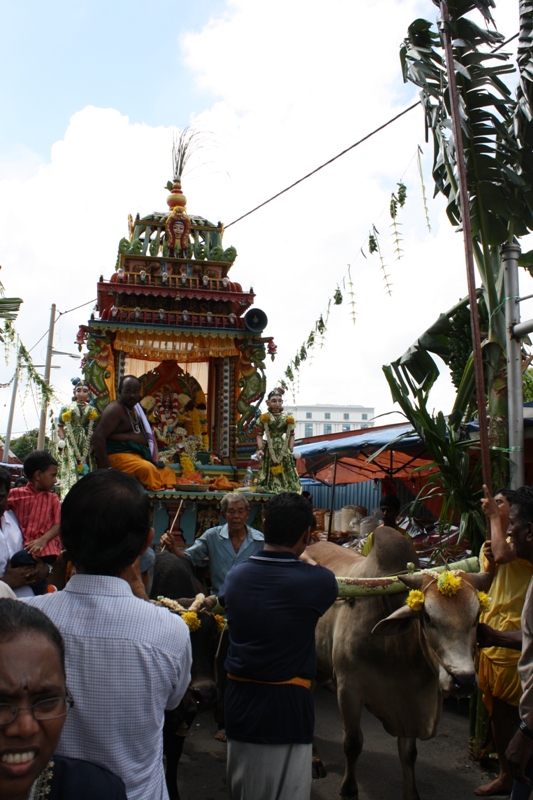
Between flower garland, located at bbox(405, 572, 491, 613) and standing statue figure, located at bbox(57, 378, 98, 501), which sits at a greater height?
standing statue figure, located at bbox(57, 378, 98, 501)

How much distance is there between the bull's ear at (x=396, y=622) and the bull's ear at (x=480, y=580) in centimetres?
34

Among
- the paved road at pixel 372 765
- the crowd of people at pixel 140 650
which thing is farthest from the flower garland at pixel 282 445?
the crowd of people at pixel 140 650

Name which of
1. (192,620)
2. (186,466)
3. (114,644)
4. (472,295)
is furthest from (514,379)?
(186,466)

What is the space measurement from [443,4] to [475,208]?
5.57ft

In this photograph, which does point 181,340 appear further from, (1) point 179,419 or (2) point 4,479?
(2) point 4,479

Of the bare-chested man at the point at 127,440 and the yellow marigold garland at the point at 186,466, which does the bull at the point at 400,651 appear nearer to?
the bare-chested man at the point at 127,440

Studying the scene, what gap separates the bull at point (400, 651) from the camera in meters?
3.49

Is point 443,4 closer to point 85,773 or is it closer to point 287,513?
point 287,513

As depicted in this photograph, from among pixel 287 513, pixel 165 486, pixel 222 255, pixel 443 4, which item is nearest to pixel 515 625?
pixel 287 513

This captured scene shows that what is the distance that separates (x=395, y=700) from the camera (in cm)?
413

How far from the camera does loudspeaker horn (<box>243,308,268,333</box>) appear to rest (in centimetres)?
941

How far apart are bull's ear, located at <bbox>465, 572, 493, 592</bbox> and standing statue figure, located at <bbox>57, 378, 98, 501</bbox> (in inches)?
202

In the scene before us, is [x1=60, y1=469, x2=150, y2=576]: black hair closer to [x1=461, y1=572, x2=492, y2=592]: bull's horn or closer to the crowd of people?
the crowd of people

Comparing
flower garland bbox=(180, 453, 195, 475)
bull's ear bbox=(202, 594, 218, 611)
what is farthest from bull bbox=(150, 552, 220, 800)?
flower garland bbox=(180, 453, 195, 475)
